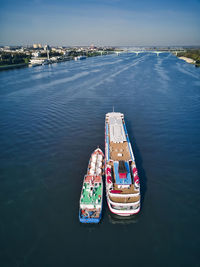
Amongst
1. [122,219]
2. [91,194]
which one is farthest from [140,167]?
[91,194]

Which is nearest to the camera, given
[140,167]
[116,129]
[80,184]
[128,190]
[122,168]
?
[128,190]

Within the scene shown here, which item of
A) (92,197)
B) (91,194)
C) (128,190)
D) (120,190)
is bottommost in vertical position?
(92,197)

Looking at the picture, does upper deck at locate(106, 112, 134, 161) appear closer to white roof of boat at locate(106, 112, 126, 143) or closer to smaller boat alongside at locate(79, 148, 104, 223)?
white roof of boat at locate(106, 112, 126, 143)

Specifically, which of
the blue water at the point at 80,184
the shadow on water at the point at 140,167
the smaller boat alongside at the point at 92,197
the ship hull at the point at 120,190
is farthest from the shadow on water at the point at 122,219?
the shadow on water at the point at 140,167

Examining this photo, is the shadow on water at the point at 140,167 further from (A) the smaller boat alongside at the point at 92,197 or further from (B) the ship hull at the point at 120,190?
(A) the smaller boat alongside at the point at 92,197

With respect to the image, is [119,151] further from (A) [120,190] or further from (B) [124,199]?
(B) [124,199]

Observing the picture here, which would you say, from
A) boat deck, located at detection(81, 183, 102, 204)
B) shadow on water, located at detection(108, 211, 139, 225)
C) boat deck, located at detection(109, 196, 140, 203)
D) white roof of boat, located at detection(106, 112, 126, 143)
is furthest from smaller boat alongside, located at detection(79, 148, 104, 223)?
white roof of boat, located at detection(106, 112, 126, 143)

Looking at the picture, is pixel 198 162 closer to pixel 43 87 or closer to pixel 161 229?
pixel 161 229
